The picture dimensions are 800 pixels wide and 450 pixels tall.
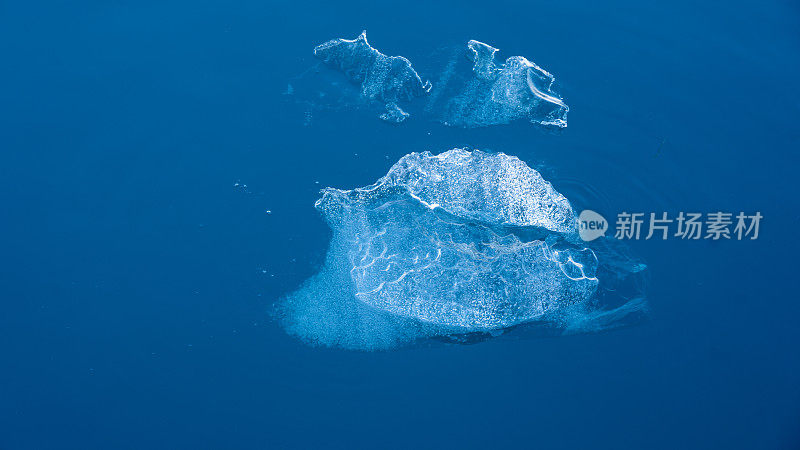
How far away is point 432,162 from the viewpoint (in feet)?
11.9

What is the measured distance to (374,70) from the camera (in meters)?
3.85

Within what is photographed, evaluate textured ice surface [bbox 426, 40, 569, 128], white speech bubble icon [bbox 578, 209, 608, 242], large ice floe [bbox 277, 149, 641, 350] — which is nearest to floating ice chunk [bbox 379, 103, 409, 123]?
textured ice surface [bbox 426, 40, 569, 128]

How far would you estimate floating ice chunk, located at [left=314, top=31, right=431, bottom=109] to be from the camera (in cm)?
382

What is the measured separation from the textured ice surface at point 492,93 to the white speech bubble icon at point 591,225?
617mm

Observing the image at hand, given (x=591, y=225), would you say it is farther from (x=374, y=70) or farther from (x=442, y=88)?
(x=374, y=70)

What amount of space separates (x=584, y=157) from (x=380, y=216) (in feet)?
4.42

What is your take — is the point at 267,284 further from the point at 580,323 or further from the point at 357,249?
the point at 580,323

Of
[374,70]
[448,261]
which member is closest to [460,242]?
[448,261]

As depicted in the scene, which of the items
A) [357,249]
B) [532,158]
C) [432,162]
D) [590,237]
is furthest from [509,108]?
[357,249]

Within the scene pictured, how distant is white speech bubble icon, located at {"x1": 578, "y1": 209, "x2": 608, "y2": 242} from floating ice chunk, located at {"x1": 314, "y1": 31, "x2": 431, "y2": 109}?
1.30m

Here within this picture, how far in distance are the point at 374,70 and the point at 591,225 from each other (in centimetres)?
169

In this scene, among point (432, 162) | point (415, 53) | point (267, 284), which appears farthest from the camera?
point (415, 53)

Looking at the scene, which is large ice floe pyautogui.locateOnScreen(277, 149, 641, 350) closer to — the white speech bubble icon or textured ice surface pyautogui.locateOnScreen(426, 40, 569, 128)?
the white speech bubble icon

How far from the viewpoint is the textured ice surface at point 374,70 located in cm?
382
